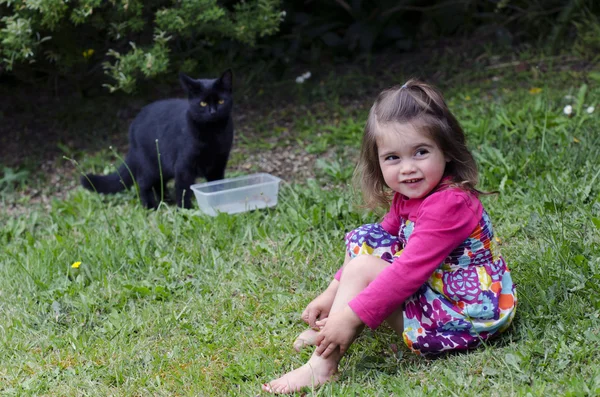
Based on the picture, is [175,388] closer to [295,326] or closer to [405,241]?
[295,326]

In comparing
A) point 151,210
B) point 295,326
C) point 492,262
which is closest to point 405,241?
point 492,262

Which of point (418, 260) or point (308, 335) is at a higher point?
point (418, 260)

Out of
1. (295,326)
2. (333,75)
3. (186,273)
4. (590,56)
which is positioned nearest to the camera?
(295,326)

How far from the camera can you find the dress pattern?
7.72 ft

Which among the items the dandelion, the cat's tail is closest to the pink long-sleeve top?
the cat's tail

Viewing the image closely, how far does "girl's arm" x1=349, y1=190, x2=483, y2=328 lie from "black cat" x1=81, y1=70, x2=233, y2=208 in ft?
6.58

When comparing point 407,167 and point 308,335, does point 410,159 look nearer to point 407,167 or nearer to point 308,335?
point 407,167

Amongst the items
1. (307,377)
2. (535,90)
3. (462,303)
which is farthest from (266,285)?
(535,90)

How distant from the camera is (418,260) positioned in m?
2.25

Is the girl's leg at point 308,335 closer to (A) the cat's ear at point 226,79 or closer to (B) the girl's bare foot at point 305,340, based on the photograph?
(B) the girl's bare foot at point 305,340

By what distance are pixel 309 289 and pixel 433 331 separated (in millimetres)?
874

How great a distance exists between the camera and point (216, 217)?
3.80 metres

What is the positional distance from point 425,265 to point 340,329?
0.35 m

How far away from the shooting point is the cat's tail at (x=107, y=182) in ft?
14.8
